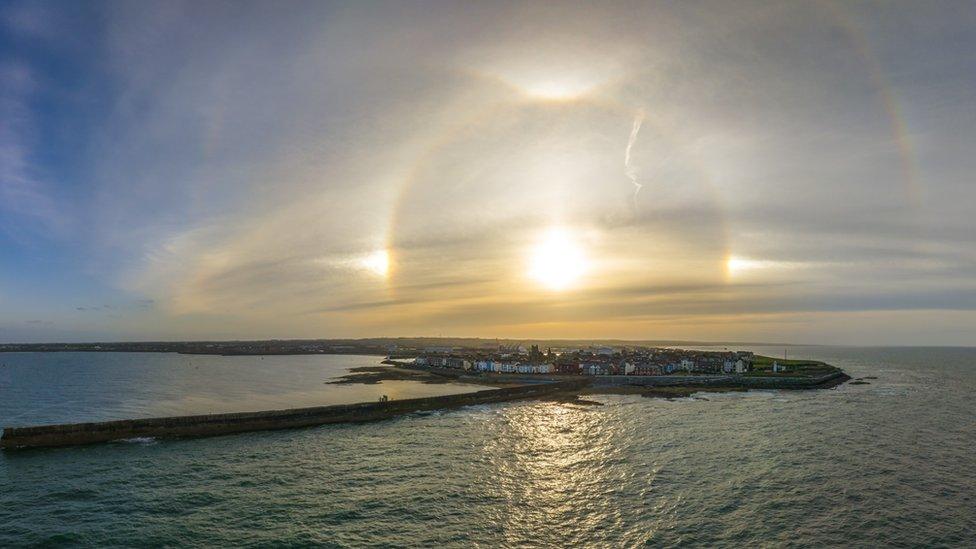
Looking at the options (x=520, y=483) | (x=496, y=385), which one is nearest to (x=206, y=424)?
(x=520, y=483)

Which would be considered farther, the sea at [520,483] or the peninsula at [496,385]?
the peninsula at [496,385]

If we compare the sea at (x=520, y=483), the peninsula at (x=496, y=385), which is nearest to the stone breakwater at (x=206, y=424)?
the peninsula at (x=496, y=385)

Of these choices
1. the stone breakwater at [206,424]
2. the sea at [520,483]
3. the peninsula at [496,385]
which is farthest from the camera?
the peninsula at [496,385]

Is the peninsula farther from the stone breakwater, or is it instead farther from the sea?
the sea

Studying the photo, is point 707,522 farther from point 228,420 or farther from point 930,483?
point 228,420

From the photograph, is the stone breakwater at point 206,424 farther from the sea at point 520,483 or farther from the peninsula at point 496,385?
the sea at point 520,483

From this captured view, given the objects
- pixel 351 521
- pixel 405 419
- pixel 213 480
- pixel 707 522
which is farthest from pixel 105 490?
pixel 707 522
